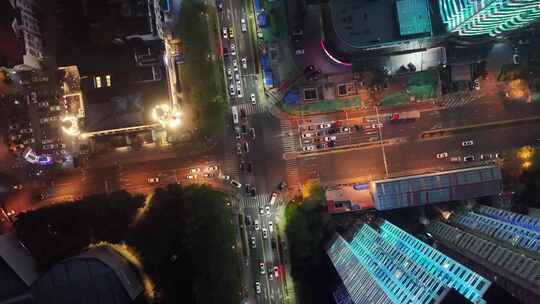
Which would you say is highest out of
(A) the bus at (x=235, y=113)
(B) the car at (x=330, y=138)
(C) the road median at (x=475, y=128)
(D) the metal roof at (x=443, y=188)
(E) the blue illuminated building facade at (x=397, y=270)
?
(A) the bus at (x=235, y=113)

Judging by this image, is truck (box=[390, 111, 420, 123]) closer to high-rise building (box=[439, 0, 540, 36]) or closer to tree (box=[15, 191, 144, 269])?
high-rise building (box=[439, 0, 540, 36])

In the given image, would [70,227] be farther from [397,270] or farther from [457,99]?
[457,99]

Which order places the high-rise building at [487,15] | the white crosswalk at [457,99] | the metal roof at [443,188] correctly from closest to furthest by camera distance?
the high-rise building at [487,15] → the metal roof at [443,188] → the white crosswalk at [457,99]

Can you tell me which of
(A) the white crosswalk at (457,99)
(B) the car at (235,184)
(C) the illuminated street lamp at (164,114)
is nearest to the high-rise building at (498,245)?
(A) the white crosswalk at (457,99)

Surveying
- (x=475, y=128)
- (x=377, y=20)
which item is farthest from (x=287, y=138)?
(x=475, y=128)

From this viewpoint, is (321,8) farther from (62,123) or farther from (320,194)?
(62,123)

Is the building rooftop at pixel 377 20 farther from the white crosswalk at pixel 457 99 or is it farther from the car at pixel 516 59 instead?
the car at pixel 516 59
